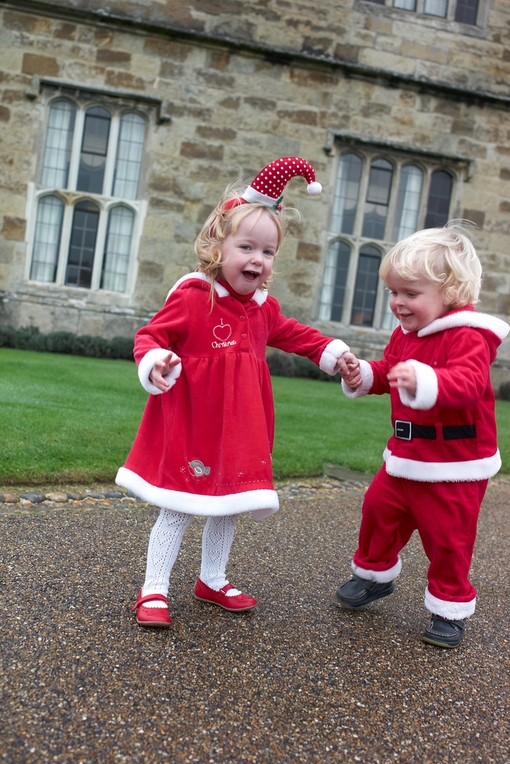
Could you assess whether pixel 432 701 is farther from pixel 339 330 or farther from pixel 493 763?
pixel 339 330

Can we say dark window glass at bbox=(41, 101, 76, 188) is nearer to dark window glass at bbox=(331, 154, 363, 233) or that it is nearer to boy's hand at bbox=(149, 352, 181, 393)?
dark window glass at bbox=(331, 154, 363, 233)

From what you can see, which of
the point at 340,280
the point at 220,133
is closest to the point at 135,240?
the point at 220,133

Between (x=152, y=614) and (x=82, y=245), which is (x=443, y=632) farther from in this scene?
(x=82, y=245)

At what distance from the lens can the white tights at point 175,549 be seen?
2.41 metres

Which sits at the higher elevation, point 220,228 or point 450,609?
point 220,228

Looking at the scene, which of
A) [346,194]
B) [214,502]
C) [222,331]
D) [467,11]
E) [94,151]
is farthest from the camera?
[346,194]

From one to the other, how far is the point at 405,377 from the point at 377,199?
9.76 m

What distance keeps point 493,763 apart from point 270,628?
842 mm

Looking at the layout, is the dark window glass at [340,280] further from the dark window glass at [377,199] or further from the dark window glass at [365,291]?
the dark window glass at [377,199]

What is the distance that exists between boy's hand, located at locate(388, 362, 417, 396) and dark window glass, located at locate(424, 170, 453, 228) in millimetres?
9759

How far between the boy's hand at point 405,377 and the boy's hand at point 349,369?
40cm

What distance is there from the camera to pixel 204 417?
241 cm

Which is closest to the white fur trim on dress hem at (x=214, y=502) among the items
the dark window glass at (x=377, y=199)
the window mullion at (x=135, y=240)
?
the window mullion at (x=135, y=240)

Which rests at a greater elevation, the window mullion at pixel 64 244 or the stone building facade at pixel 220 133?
the stone building facade at pixel 220 133
